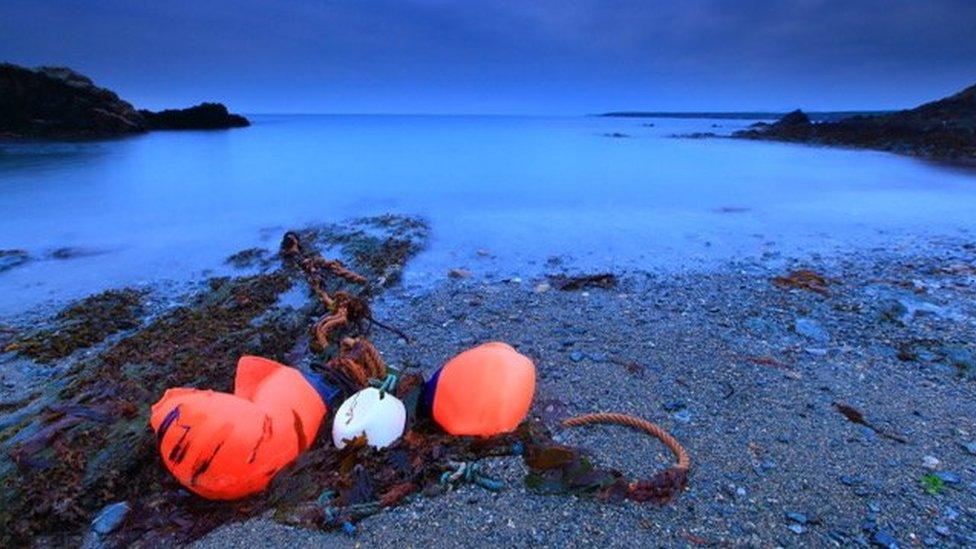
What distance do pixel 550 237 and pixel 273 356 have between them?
20.7 ft

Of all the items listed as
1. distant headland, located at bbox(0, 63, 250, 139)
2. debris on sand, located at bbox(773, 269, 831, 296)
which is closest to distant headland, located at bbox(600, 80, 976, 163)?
debris on sand, located at bbox(773, 269, 831, 296)

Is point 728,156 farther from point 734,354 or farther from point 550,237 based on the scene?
point 734,354

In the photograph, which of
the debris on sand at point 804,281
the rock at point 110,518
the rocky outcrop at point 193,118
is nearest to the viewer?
the rock at point 110,518

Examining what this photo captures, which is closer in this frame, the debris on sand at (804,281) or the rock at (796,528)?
the rock at (796,528)

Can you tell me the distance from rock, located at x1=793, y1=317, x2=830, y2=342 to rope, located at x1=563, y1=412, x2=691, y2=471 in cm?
234

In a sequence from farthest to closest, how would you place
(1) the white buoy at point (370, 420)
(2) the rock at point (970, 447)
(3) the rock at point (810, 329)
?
(3) the rock at point (810, 329)
(2) the rock at point (970, 447)
(1) the white buoy at point (370, 420)

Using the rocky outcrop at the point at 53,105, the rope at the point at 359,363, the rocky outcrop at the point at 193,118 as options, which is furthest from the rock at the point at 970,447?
the rocky outcrop at the point at 193,118

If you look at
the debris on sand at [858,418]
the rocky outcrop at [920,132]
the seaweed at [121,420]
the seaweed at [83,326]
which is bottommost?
the seaweed at [83,326]

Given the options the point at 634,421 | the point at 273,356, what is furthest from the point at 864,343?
the point at 273,356

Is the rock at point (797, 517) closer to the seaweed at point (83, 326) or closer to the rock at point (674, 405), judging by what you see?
the rock at point (674, 405)

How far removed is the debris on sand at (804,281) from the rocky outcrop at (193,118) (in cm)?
5056

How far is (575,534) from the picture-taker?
2.71 meters

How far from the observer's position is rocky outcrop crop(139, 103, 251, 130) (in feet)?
157

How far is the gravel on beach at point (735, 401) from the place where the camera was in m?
2.78
